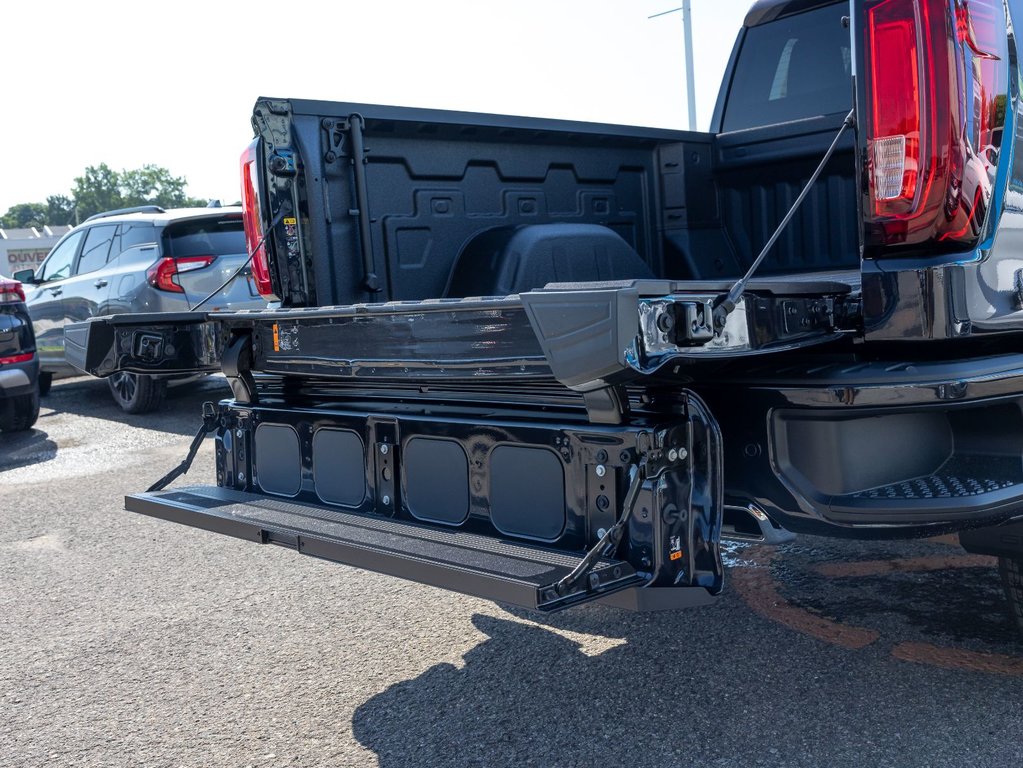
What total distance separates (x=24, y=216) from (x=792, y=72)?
122m

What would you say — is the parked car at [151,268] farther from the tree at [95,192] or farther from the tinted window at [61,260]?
the tree at [95,192]

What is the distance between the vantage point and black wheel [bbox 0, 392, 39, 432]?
8227mm

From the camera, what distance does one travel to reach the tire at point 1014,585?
110 inches

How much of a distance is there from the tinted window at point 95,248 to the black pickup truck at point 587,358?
20.0ft

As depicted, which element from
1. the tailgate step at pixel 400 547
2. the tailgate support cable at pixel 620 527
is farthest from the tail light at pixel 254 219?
the tailgate support cable at pixel 620 527

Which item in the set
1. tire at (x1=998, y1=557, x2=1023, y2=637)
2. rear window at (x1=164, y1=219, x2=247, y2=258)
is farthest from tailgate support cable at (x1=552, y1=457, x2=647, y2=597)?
rear window at (x1=164, y1=219, x2=247, y2=258)

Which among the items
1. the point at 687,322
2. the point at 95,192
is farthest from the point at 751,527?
the point at 95,192

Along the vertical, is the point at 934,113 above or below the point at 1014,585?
above

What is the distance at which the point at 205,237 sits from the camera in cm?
841

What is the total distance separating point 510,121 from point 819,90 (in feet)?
5.99

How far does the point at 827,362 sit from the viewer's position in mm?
2422

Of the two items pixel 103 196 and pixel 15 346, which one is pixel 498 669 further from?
pixel 103 196

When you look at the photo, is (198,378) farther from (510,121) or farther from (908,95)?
(908,95)

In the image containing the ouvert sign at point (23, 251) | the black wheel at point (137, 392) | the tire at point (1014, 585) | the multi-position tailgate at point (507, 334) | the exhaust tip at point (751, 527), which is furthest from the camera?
the ouvert sign at point (23, 251)
